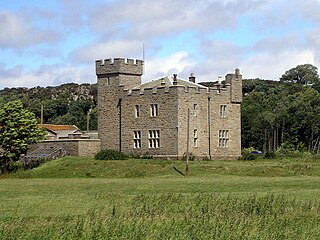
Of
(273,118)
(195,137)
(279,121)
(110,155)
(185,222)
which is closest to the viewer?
(185,222)

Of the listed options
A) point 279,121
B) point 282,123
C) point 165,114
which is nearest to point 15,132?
point 165,114

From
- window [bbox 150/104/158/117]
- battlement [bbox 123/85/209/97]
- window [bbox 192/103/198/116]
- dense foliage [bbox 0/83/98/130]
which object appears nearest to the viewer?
battlement [bbox 123/85/209/97]

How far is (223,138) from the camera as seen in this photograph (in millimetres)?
70562

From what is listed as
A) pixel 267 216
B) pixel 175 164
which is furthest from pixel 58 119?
pixel 267 216

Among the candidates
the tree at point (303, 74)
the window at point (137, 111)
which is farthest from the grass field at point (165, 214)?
the tree at point (303, 74)

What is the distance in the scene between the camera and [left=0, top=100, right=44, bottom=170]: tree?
64.7 metres

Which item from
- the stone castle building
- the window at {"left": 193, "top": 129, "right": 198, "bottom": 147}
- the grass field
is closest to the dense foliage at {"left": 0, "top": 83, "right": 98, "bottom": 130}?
the stone castle building

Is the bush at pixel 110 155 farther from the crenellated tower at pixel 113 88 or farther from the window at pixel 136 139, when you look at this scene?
the crenellated tower at pixel 113 88

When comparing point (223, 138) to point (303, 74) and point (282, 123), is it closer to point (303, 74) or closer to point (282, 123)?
point (282, 123)

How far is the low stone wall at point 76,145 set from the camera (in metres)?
68.7

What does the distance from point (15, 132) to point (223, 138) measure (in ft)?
63.6

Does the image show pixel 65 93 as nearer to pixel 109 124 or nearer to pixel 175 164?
pixel 109 124

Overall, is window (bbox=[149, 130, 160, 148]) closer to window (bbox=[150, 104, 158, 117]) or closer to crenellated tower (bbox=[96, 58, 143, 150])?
window (bbox=[150, 104, 158, 117])

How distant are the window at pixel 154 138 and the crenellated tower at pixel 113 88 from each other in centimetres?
409
